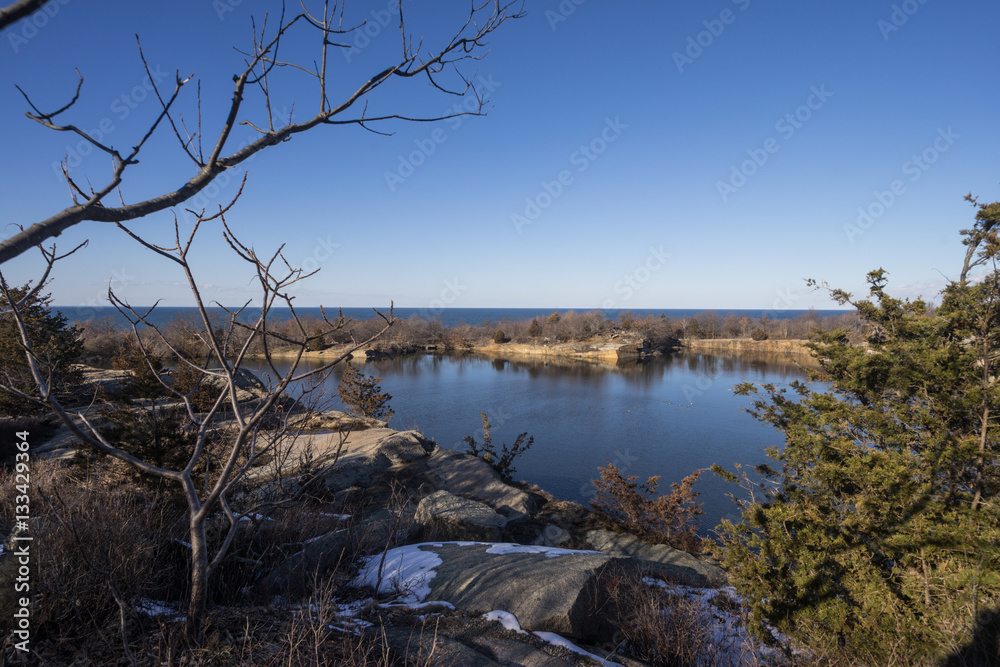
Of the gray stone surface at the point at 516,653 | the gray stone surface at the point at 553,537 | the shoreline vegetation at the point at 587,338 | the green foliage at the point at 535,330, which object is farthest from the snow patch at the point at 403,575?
the green foliage at the point at 535,330

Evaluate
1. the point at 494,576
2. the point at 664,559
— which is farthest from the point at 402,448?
the point at 494,576

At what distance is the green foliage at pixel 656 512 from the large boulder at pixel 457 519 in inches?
102

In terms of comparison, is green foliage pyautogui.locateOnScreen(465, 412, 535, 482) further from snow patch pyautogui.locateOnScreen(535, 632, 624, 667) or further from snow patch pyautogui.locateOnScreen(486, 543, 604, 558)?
snow patch pyautogui.locateOnScreen(535, 632, 624, 667)

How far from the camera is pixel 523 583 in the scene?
4203 mm

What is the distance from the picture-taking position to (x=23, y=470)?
423 cm

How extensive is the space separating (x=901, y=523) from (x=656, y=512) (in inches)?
215

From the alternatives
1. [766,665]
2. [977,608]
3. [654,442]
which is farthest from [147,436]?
[654,442]

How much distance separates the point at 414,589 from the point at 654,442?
12734 millimetres

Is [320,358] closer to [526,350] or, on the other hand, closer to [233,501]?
[526,350]

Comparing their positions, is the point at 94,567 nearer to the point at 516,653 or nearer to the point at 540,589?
the point at 516,653

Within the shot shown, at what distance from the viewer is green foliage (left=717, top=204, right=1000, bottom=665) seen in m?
3.42

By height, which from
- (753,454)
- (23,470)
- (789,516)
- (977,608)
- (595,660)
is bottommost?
(753,454)

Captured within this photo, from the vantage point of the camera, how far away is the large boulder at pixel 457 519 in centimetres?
760

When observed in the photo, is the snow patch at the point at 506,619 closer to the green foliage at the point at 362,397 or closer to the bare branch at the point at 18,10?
the bare branch at the point at 18,10
